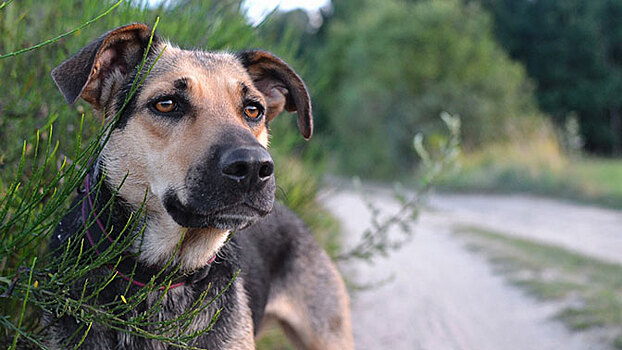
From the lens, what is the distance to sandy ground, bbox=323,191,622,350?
18.3 ft

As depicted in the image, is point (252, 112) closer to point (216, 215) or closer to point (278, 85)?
point (278, 85)

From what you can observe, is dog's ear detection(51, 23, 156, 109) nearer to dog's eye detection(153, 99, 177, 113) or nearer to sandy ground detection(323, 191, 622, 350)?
dog's eye detection(153, 99, 177, 113)

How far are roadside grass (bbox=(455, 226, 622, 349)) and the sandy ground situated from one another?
0.55 ft

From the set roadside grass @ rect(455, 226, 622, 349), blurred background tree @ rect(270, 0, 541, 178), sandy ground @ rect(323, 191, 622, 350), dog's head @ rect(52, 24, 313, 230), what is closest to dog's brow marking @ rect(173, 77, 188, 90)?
dog's head @ rect(52, 24, 313, 230)

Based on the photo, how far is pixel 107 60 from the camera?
9.28ft

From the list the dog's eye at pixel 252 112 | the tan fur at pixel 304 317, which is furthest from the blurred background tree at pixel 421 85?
the dog's eye at pixel 252 112

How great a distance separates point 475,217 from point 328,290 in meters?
11.4

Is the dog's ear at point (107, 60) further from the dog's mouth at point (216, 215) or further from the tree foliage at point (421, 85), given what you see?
the tree foliage at point (421, 85)

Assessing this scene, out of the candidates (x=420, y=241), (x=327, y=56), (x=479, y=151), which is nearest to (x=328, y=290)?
(x=420, y=241)

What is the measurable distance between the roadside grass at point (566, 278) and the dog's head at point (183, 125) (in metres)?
3.90

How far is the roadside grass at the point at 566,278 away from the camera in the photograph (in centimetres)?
546

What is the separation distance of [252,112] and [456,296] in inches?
196

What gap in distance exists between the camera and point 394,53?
29.4m

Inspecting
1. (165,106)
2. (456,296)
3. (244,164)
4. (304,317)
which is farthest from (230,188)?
(456,296)
